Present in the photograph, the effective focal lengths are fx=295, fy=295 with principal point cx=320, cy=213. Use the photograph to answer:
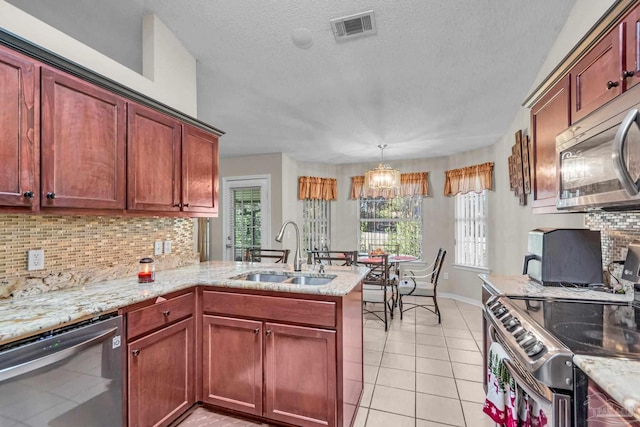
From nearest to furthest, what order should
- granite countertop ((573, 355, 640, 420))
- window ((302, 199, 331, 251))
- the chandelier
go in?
granite countertop ((573, 355, 640, 420))
the chandelier
window ((302, 199, 331, 251))

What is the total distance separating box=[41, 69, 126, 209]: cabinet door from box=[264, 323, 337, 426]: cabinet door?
1291 mm

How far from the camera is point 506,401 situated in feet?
4.27

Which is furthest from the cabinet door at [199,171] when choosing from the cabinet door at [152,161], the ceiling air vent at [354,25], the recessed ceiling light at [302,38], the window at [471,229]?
the window at [471,229]

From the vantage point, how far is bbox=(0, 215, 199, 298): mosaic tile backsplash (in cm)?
158

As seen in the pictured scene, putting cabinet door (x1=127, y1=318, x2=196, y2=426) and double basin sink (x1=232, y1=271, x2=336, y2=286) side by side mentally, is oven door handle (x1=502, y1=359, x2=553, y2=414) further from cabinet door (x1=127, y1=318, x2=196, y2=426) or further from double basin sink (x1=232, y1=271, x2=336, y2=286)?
cabinet door (x1=127, y1=318, x2=196, y2=426)

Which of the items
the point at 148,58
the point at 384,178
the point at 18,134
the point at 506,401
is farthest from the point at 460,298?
the point at 18,134

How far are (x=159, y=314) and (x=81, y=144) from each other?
3.46ft

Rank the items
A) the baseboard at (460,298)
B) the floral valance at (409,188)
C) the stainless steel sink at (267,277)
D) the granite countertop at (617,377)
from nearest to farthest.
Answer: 1. the granite countertop at (617,377)
2. the stainless steel sink at (267,277)
3. the baseboard at (460,298)
4. the floral valance at (409,188)

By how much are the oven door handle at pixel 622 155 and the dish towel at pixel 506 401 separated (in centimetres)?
81

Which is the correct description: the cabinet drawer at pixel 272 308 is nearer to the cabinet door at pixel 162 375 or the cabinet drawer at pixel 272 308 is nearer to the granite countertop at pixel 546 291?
the cabinet door at pixel 162 375

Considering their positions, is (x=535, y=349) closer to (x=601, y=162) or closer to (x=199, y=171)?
(x=601, y=162)

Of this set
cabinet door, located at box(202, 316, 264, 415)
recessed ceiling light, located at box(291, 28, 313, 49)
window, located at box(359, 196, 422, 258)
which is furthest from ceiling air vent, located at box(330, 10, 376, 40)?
window, located at box(359, 196, 422, 258)

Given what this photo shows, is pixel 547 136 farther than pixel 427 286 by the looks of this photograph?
No

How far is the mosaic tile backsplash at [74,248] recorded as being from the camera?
1.58 metres
